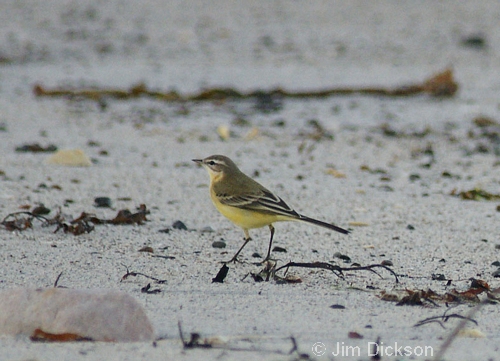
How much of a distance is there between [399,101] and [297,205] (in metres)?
5.71

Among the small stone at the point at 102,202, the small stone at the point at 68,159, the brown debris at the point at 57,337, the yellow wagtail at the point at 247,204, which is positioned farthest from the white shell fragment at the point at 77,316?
the small stone at the point at 68,159

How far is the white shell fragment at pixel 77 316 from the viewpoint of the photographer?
367cm

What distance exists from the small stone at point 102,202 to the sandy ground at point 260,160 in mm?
78

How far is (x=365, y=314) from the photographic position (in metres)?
4.26

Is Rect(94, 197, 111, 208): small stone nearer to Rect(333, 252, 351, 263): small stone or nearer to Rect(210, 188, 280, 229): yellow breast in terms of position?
Rect(210, 188, 280, 229): yellow breast

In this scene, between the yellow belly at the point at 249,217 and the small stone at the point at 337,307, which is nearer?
the small stone at the point at 337,307

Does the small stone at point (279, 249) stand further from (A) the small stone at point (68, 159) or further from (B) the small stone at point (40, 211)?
(A) the small stone at point (68, 159)

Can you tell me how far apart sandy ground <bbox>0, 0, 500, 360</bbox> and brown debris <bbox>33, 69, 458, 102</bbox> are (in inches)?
7.1

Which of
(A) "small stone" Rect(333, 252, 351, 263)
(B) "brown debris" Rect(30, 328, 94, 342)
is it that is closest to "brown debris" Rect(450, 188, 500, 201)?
(A) "small stone" Rect(333, 252, 351, 263)

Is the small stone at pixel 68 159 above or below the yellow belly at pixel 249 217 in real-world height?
below

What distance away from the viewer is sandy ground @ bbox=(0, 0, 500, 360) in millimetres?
4223

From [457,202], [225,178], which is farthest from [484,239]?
[225,178]

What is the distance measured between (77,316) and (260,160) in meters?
5.22

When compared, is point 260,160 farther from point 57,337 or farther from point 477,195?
point 57,337
